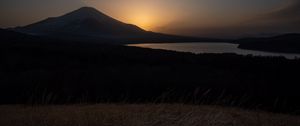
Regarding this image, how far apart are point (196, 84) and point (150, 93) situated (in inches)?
210

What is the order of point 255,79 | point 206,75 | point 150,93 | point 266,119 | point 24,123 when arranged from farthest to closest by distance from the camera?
point 206,75 < point 255,79 < point 150,93 < point 266,119 < point 24,123

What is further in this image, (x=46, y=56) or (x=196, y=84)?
(x=46, y=56)

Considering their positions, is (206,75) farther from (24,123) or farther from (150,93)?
(24,123)

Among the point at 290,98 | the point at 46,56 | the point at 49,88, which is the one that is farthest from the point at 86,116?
the point at 46,56

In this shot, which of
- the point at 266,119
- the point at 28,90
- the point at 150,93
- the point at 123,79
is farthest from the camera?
the point at 123,79

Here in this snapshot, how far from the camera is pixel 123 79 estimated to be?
901 inches

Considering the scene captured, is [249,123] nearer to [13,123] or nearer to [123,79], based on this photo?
[13,123]

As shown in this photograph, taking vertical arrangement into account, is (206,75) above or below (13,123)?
below

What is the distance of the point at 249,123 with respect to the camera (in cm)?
463

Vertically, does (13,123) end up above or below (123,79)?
above

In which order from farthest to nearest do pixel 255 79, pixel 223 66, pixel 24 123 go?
pixel 223 66 < pixel 255 79 < pixel 24 123

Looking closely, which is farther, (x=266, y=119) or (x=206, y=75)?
(x=206, y=75)

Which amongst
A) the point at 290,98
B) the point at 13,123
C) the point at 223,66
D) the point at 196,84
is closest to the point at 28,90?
the point at 196,84

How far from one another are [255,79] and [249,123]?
23.4 m
